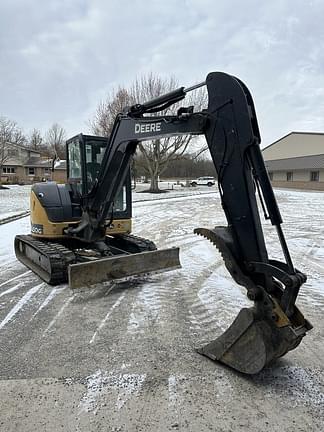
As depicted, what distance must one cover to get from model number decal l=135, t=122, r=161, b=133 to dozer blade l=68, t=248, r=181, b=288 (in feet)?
6.43

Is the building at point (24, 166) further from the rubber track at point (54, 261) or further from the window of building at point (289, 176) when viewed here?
the rubber track at point (54, 261)

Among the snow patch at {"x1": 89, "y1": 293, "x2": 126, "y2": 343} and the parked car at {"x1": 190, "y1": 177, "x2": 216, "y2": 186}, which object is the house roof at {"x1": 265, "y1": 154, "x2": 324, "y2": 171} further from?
the snow patch at {"x1": 89, "y1": 293, "x2": 126, "y2": 343}

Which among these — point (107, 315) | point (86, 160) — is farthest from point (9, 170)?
point (107, 315)

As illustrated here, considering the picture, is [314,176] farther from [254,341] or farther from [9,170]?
[9,170]

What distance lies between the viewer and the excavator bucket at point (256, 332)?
314 centimetres

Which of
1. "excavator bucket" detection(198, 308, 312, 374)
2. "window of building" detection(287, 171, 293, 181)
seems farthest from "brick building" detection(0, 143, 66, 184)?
"excavator bucket" detection(198, 308, 312, 374)

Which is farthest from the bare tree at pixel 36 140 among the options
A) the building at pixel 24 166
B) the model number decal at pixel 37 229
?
the model number decal at pixel 37 229

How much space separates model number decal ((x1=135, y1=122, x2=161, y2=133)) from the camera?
15.2 ft

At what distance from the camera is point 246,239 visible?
349cm

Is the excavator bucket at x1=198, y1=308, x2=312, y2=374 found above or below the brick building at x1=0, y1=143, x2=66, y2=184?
below

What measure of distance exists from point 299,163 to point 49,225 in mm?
45225

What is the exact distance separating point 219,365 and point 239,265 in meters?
0.97

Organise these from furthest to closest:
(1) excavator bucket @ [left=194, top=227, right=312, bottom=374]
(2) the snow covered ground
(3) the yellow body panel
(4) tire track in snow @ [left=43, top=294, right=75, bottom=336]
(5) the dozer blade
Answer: (3) the yellow body panel
(5) the dozer blade
(4) tire track in snow @ [left=43, top=294, right=75, bottom=336]
(1) excavator bucket @ [left=194, top=227, right=312, bottom=374]
(2) the snow covered ground

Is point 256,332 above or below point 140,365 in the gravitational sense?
above
